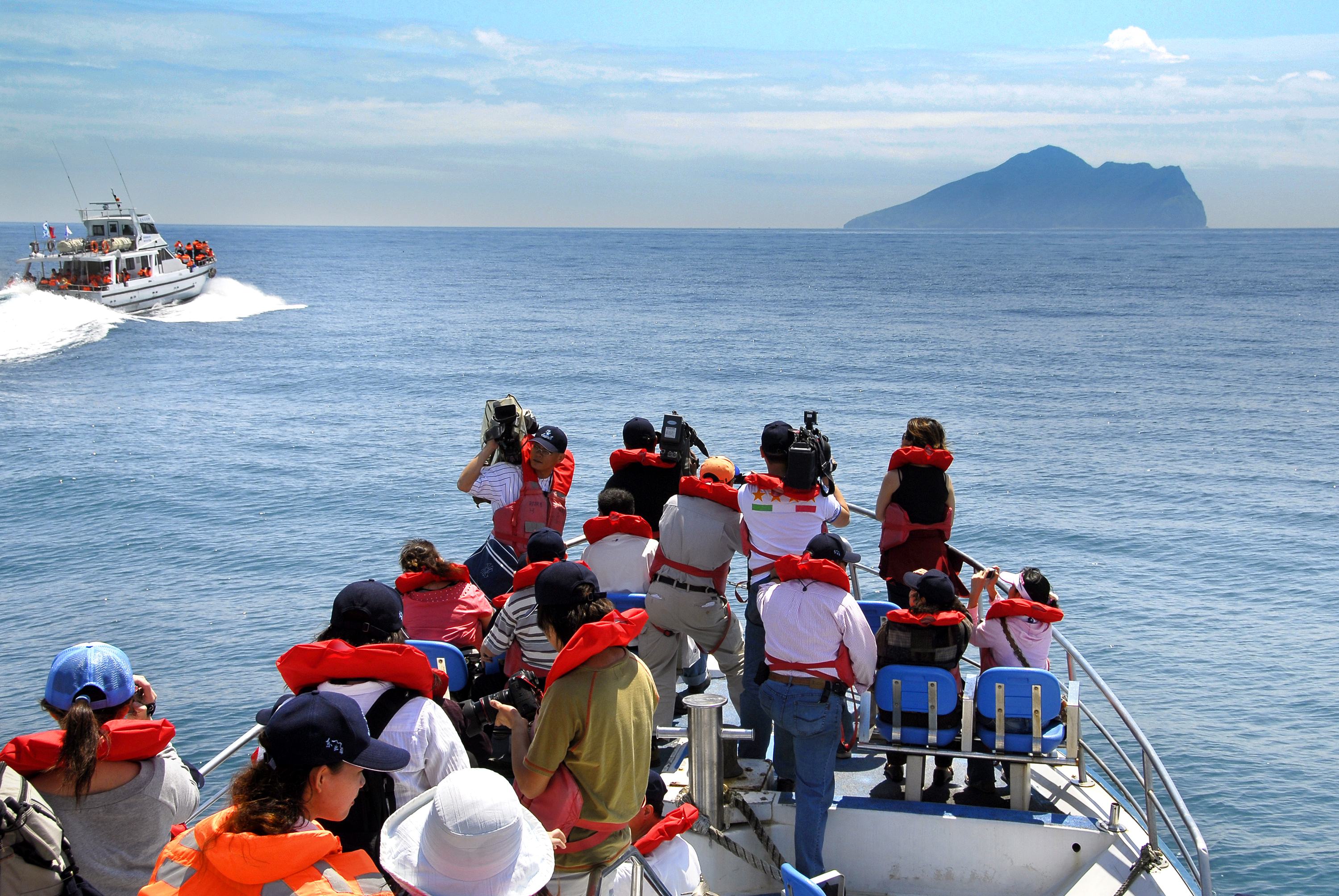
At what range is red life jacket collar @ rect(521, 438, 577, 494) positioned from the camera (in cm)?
750

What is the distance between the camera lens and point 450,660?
5594 millimetres

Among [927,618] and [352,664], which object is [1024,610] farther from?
[352,664]

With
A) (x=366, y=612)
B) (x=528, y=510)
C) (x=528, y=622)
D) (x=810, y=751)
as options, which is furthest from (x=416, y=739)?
(x=528, y=510)

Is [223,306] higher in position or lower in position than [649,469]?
lower

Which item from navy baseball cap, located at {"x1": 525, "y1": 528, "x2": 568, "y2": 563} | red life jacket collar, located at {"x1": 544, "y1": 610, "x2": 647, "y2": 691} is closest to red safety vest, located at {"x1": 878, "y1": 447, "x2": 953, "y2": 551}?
navy baseball cap, located at {"x1": 525, "y1": 528, "x2": 568, "y2": 563}

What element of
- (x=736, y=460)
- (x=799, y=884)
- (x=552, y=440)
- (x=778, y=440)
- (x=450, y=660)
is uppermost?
(x=778, y=440)

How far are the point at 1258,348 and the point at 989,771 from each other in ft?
181

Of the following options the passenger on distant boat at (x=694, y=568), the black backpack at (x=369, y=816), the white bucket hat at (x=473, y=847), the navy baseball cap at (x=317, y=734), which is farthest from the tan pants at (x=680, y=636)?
the navy baseball cap at (x=317, y=734)

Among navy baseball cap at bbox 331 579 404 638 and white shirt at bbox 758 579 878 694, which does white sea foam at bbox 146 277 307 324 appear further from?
navy baseball cap at bbox 331 579 404 638

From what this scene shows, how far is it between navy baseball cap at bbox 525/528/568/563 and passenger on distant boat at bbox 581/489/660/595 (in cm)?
134

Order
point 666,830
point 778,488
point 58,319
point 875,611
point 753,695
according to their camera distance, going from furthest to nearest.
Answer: point 58,319
point 875,611
point 753,695
point 778,488
point 666,830

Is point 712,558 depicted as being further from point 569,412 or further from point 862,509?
point 569,412

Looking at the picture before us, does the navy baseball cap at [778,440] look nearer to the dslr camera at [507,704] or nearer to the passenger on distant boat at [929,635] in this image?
the passenger on distant boat at [929,635]

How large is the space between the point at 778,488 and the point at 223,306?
7608 cm
